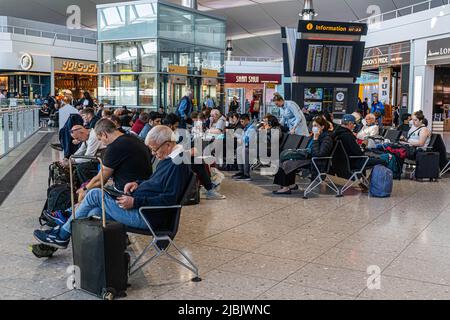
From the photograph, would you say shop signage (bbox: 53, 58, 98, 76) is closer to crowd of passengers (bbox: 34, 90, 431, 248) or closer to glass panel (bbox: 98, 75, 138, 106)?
glass panel (bbox: 98, 75, 138, 106)

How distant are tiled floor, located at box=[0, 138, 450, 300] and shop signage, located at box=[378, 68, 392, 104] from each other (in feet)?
64.2

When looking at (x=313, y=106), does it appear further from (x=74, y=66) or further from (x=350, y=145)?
(x=74, y=66)

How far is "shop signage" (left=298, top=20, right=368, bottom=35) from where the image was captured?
1341 centimetres

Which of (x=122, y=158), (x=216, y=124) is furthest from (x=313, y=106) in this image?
(x=122, y=158)

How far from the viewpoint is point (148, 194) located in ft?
13.8

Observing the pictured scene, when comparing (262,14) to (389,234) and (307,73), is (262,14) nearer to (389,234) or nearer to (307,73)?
(307,73)

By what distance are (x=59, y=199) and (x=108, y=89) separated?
13.0 meters

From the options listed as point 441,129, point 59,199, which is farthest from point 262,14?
point 59,199

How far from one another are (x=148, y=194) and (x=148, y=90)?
13.4 meters

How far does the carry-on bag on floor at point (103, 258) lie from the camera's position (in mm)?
3582

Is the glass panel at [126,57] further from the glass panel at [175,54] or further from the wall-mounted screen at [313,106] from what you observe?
the wall-mounted screen at [313,106]

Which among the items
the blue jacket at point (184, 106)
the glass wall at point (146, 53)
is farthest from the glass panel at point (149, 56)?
the blue jacket at point (184, 106)

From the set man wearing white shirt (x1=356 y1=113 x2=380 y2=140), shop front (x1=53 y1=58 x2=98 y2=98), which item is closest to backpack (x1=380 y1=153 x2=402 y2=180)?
man wearing white shirt (x1=356 y1=113 x2=380 y2=140)
